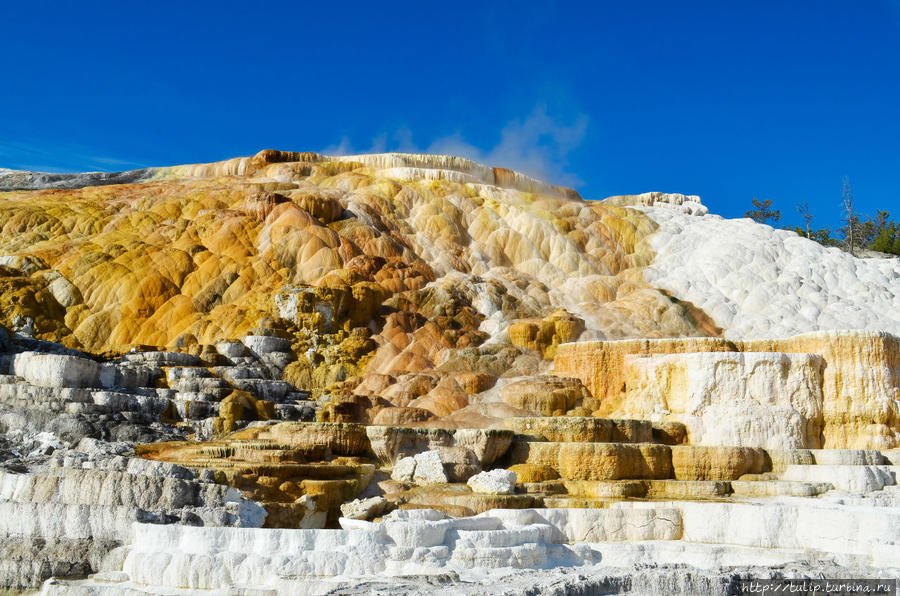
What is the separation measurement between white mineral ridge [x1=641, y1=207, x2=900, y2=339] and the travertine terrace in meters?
0.12

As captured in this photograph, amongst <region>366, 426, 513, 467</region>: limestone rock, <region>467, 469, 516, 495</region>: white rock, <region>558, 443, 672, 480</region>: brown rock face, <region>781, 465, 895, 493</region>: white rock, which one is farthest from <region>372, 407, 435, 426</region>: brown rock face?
<region>781, 465, 895, 493</region>: white rock

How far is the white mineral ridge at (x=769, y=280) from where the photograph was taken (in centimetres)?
3094

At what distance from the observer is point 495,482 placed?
15.0 meters

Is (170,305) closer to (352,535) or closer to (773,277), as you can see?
(352,535)

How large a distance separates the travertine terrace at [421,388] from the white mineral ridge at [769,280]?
118 millimetres

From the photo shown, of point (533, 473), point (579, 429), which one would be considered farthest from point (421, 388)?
point (533, 473)

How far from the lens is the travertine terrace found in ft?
39.1

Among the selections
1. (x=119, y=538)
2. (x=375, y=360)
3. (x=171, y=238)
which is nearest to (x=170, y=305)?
(x=171, y=238)

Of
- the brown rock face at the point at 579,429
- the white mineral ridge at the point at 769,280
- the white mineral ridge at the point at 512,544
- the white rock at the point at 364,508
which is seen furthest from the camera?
the white mineral ridge at the point at 769,280

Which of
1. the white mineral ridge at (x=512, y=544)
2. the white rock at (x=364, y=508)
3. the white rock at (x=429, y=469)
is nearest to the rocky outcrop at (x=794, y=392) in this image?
the white mineral ridge at (x=512, y=544)

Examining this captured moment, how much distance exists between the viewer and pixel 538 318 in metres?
28.3

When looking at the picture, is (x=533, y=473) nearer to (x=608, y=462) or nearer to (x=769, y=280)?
(x=608, y=462)

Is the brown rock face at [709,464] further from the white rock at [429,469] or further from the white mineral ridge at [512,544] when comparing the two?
the white rock at [429,469]

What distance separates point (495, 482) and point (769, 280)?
21.3 meters
